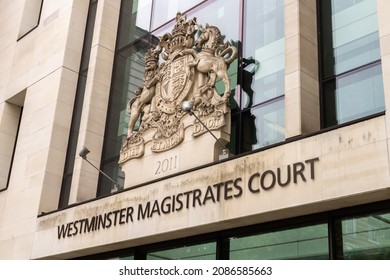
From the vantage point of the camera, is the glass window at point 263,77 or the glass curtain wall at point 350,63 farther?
the glass window at point 263,77

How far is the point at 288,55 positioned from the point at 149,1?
318 inches

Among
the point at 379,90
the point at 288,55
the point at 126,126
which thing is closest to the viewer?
the point at 379,90

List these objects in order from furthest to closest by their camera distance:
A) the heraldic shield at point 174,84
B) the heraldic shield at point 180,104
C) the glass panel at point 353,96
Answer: the heraldic shield at point 174,84, the heraldic shield at point 180,104, the glass panel at point 353,96

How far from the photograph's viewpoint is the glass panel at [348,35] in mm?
12719

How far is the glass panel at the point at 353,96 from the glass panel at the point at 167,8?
6364 millimetres

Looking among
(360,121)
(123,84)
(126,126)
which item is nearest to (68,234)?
(126,126)

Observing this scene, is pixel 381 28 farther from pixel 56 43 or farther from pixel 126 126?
pixel 56 43

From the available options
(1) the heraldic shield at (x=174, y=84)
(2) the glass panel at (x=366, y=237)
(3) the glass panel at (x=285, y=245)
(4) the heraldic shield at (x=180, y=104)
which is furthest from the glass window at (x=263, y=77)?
(2) the glass panel at (x=366, y=237)

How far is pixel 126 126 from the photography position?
59.7 ft

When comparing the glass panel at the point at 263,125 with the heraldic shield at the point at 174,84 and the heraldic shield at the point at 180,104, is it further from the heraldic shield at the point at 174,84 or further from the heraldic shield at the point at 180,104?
the heraldic shield at the point at 174,84

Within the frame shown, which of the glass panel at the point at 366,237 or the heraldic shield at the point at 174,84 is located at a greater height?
the heraldic shield at the point at 174,84

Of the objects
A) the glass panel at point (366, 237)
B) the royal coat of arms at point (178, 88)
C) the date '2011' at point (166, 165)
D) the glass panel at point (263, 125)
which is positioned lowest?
the glass panel at point (366, 237)

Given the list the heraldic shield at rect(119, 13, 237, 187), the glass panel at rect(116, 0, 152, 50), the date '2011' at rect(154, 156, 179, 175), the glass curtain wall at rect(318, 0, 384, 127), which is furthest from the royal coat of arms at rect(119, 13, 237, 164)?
the glass panel at rect(116, 0, 152, 50)

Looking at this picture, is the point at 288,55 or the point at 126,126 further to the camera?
the point at 126,126
